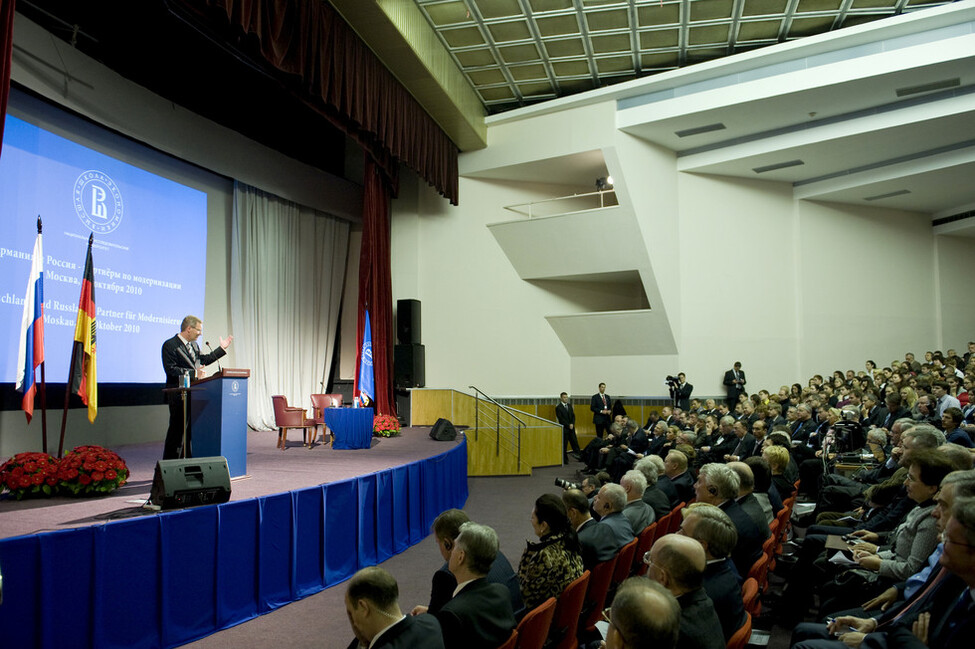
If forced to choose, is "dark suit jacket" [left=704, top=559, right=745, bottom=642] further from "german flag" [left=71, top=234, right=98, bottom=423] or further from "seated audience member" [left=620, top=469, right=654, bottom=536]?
"german flag" [left=71, top=234, right=98, bottom=423]

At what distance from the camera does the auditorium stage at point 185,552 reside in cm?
328

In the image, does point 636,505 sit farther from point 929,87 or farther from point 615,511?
point 929,87

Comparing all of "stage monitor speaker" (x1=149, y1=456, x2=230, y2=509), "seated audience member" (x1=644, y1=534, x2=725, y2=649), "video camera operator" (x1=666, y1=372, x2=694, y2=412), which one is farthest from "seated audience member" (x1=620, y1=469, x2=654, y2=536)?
"video camera operator" (x1=666, y1=372, x2=694, y2=412)

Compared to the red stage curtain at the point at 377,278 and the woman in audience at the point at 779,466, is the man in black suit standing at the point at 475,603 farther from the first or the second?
the red stage curtain at the point at 377,278

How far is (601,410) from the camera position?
12.7 m

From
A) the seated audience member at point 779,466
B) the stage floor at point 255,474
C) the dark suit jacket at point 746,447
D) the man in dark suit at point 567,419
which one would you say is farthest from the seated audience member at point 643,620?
the man in dark suit at point 567,419

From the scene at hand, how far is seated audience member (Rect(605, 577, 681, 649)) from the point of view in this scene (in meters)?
1.65

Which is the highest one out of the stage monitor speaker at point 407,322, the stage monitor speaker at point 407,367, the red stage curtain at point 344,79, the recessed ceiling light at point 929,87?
the recessed ceiling light at point 929,87

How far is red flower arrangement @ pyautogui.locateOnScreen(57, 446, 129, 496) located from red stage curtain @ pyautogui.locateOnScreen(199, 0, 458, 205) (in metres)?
3.94

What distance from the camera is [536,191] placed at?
14.3 m

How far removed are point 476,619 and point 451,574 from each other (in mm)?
429

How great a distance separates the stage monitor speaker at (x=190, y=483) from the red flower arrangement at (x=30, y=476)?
0.95m

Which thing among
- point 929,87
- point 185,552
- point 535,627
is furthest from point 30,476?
point 929,87

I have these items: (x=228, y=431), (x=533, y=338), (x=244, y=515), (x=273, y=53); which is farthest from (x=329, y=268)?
(x=244, y=515)
